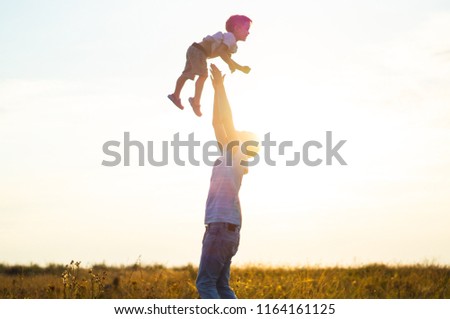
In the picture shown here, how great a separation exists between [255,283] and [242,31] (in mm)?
4465

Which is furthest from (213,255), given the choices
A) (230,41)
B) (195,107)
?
(230,41)

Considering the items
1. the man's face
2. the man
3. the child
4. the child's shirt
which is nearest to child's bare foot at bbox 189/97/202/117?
the child

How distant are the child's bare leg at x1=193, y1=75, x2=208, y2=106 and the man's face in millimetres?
791

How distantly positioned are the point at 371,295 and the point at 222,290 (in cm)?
602

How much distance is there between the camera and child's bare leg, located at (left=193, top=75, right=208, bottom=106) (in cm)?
949

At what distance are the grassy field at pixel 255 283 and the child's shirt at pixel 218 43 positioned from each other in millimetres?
3528

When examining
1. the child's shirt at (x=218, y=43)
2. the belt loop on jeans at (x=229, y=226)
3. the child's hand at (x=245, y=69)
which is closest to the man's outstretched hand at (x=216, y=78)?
the belt loop on jeans at (x=229, y=226)

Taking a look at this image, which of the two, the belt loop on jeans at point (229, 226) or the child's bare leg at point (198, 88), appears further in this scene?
the child's bare leg at point (198, 88)

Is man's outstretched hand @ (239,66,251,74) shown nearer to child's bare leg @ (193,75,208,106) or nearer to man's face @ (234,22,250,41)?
man's face @ (234,22,250,41)

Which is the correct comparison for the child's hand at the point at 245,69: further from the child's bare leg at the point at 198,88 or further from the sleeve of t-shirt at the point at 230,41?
the child's bare leg at the point at 198,88

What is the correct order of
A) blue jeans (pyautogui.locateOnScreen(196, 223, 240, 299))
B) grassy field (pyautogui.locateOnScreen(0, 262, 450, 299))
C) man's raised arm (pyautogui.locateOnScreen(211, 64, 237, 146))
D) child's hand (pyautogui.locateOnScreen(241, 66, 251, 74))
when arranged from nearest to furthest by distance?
1. blue jeans (pyautogui.locateOnScreen(196, 223, 240, 299))
2. man's raised arm (pyautogui.locateOnScreen(211, 64, 237, 146))
3. child's hand (pyautogui.locateOnScreen(241, 66, 251, 74))
4. grassy field (pyautogui.locateOnScreen(0, 262, 450, 299))

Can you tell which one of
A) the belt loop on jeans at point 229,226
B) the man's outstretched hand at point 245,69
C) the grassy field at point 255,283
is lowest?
the grassy field at point 255,283

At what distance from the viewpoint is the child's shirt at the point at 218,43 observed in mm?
9336
